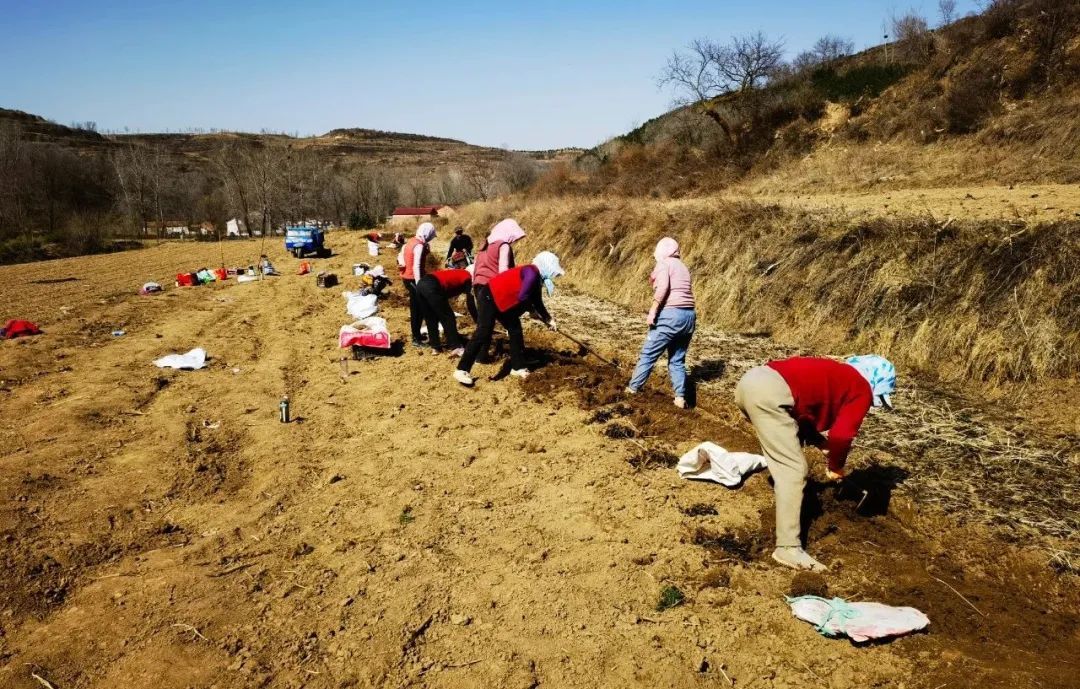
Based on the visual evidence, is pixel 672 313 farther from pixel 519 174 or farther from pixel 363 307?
pixel 519 174

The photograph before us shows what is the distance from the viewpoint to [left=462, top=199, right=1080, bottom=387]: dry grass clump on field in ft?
19.1

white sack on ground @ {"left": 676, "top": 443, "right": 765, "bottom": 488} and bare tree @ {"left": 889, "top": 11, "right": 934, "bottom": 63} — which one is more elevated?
bare tree @ {"left": 889, "top": 11, "right": 934, "bottom": 63}

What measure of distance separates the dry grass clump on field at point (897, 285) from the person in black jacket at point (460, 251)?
9.89 ft

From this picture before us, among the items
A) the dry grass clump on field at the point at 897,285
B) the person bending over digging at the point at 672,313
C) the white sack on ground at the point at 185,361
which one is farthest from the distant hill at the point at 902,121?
the white sack on ground at the point at 185,361

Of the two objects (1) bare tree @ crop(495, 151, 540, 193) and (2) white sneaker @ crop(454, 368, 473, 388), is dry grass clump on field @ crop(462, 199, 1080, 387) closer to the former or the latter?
(2) white sneaker @ crop(454, 368, 473, 388)

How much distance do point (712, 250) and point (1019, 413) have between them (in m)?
5.31

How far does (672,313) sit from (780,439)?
7.72ft

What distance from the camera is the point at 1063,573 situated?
343cm

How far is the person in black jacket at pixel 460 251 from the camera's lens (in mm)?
9977

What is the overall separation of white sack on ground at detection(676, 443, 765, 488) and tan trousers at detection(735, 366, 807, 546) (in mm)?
837

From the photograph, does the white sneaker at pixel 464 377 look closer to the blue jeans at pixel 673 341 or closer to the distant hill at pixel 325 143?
the blue jeans at pixel 673 341

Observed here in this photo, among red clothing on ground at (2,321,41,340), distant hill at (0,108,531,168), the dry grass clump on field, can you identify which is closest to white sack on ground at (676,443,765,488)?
the dry grass clump on field

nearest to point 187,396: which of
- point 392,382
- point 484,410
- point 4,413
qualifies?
point 4,413

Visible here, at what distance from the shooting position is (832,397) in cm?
354
